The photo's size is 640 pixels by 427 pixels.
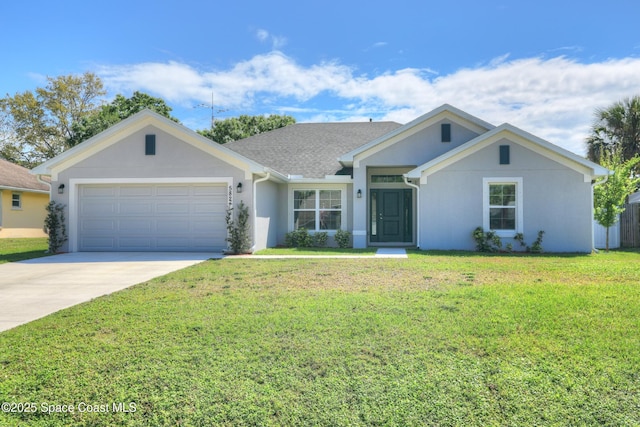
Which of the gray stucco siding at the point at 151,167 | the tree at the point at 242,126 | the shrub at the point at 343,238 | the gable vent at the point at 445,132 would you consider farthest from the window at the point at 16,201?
the gable vent at the point at 445,132

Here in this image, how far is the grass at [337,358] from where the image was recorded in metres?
3.28

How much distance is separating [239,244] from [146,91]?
80.0 feet

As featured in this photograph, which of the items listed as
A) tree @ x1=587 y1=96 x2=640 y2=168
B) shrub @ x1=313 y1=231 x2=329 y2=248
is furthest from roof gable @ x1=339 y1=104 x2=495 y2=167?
tree @ x1=587 y1=96 x2=640 y2=168

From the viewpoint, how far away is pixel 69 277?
29.5 ft

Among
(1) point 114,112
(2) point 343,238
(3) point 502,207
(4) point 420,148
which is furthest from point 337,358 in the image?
(1) point 114,112

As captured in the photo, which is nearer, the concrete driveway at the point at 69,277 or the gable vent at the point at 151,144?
the concrete driveway at the point at 69,277

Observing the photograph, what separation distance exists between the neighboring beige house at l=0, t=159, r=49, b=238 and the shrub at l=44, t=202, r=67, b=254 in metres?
9.56

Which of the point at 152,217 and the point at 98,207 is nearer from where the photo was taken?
the point at 152,217

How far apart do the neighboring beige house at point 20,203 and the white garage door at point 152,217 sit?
1017cm

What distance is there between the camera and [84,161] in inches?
544

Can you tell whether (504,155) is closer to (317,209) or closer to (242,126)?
(317,209)

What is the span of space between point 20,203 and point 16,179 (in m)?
1.36

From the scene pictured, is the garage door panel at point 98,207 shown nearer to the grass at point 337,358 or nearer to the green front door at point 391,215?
the grass at point 337,358

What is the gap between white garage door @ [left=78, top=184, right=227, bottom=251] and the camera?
13.7 metres
